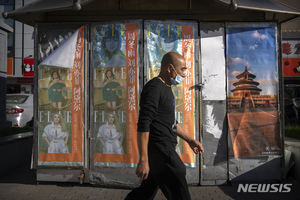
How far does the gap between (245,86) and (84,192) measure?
139 inches

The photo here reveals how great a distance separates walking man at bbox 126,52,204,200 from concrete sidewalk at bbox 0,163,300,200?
89.7 inches

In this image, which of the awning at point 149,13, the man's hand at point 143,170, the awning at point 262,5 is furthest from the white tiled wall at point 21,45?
the man's hand at point 143,170

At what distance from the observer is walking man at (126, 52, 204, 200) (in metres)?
3.00

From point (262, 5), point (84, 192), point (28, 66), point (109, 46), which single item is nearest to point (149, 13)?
point (109, 46)

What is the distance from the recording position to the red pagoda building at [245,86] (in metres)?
5.95

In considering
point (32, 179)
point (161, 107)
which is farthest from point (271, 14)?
point (32, 179)

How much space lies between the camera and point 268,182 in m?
5.90

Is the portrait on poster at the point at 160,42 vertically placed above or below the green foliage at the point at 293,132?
above

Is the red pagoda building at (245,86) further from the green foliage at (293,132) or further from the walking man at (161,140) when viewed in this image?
the walking man at (161,140)

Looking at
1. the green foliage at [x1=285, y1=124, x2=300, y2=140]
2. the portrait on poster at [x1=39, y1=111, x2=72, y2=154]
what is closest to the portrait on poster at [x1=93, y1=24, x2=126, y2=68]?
the portrait on poster at [x1=39, y1=111, x2=72, y2=154]

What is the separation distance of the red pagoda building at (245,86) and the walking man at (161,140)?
9.32 ft

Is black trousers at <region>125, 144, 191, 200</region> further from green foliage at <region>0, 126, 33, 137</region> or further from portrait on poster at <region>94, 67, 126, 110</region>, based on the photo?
green foliage at <region>0, 126, 33, 137</region>

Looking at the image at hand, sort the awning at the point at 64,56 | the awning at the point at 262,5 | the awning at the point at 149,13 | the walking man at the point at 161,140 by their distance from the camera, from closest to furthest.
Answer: the walking man at the point at 161,140, the awning at the point at 262,5, the awning at the point at 64,56, the awning at the point at 149,13

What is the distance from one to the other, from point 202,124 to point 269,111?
1.30 m
